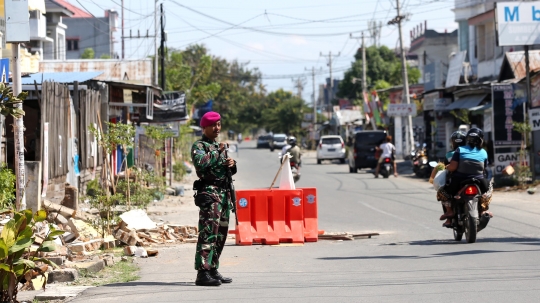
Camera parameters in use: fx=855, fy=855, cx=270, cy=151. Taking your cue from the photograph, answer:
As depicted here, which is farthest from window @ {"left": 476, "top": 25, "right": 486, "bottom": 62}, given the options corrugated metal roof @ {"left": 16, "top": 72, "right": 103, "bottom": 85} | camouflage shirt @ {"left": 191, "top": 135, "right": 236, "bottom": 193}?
camouflage shirt @ {"left": 191, "top": 135, "right": 236, "bottom": 193}

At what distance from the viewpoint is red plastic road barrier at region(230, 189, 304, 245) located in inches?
528

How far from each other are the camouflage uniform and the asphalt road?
1.17 feet

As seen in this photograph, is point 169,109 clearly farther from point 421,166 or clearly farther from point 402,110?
point 402,110

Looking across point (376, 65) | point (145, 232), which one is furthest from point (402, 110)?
point (376, 65)

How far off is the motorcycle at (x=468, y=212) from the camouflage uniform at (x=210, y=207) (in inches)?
186

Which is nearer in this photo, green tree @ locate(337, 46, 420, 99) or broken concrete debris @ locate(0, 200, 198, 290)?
broken concrete debris @ locate(0, 200, 198, 290)

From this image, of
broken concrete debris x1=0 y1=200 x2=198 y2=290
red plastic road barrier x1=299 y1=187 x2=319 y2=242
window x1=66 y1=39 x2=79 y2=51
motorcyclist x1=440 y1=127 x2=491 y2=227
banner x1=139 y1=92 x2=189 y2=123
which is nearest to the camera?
broken concrete debris x1=0 y1=200 x2=198 y2=290

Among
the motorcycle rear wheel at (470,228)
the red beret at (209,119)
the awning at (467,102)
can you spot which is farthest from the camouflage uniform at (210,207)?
the awning at (467,102)

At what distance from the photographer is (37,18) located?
1667 inches

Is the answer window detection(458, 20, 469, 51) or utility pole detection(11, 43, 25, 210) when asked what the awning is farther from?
utility pole detection(11, 43, 25, 210)

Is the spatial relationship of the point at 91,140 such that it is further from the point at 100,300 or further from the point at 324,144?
the point at 324,144

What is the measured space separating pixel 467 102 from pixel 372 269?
1064 inches

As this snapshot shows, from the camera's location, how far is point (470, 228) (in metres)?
12.4

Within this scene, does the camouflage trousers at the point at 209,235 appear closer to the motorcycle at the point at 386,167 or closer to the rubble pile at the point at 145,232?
the rubble pile at the point at 145,232
